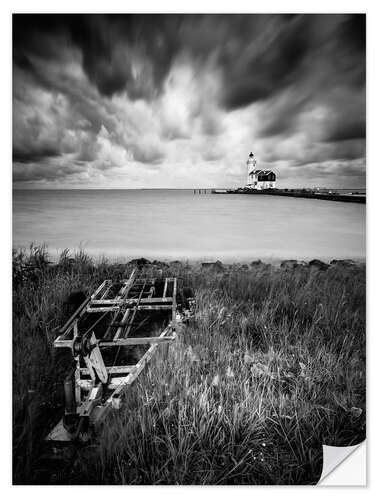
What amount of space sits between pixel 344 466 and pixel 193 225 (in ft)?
5.41

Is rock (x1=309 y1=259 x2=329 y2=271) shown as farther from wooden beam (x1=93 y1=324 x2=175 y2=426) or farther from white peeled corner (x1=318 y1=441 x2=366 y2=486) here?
wooden beam (x1=93 y1=324 x2=175 y2=426)

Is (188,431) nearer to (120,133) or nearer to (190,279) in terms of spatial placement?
(190,279)

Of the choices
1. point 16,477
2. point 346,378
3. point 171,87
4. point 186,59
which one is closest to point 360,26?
point 186,59

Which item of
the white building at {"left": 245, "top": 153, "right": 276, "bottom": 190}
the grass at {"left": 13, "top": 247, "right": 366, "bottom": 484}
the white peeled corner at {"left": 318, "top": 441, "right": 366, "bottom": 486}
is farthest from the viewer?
the white building at {"left": 245, "top": 153, "right": 276, "bottom": 190}

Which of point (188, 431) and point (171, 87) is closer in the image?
point (188, 431)

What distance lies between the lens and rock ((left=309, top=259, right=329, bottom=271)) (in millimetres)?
2002

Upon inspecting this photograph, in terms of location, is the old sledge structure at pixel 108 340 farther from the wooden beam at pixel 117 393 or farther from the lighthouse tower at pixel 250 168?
the lighthouse tower at pixel 250 168

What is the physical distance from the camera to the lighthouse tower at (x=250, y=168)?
1985 mm

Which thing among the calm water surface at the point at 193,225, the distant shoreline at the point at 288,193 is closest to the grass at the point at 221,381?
the calm water surface at the point at 193,225

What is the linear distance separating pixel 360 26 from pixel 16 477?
3.27 metres

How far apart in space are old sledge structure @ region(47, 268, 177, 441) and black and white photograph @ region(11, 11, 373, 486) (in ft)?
0.05

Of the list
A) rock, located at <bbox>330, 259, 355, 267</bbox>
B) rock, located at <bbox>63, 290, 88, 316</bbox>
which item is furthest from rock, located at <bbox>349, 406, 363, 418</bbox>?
rock, located at <bbox>63, 290, 88, 316</bbox>

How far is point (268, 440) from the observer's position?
145 cm

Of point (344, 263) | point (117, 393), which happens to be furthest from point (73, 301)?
point (344, 263)
